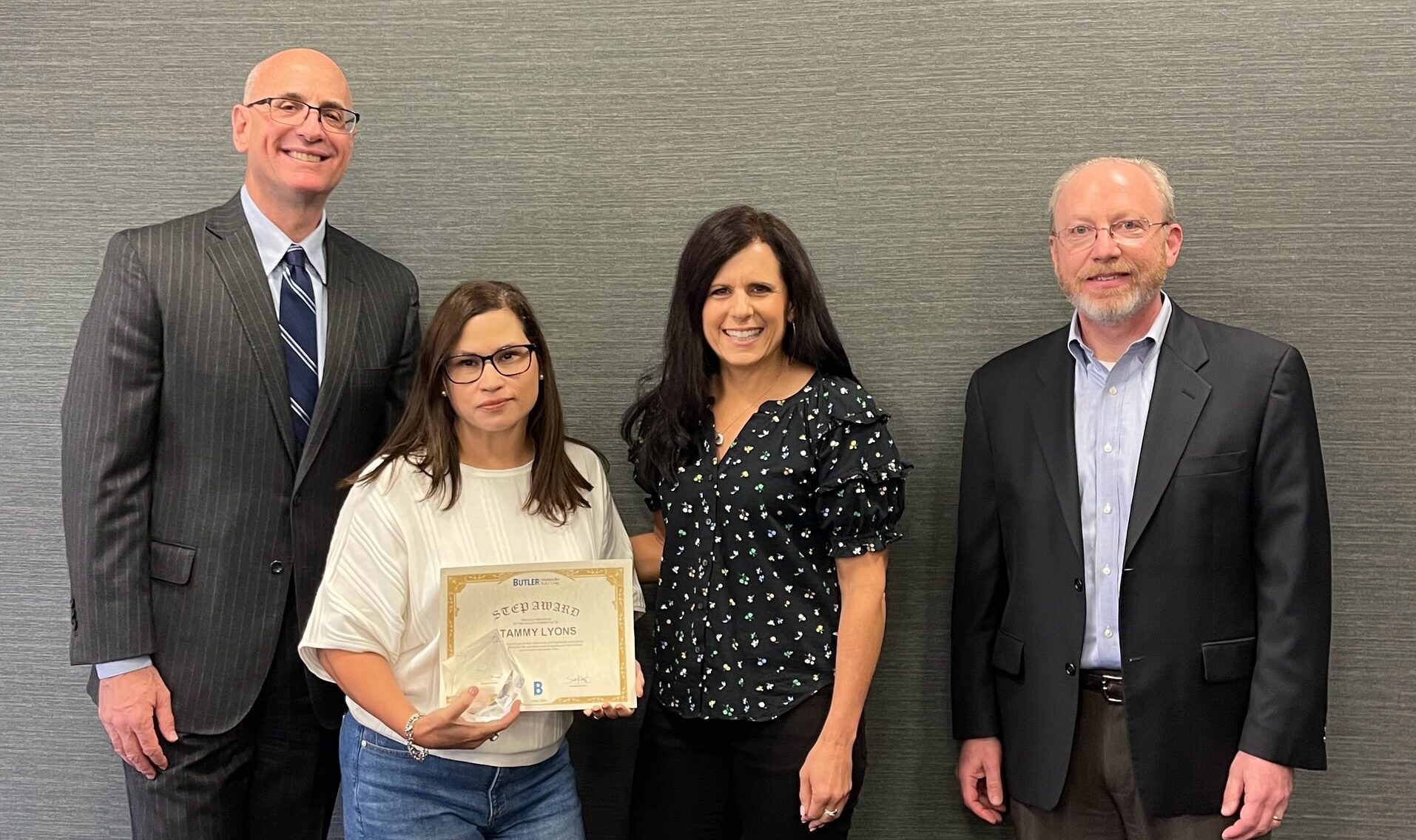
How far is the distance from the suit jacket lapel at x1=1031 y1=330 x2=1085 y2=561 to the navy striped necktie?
1.45 metres

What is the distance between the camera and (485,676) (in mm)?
1803

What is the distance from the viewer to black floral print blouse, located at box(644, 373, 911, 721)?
193 cm

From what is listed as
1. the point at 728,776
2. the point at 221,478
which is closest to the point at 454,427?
the point at 221,478

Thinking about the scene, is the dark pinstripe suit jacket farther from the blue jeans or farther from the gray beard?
the gray beard

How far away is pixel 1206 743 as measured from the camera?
6.50 feet

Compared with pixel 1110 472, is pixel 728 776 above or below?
below

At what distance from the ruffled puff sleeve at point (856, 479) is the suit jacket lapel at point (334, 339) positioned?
95 cm

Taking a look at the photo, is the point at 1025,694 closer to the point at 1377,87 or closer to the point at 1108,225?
the point at 1108,225

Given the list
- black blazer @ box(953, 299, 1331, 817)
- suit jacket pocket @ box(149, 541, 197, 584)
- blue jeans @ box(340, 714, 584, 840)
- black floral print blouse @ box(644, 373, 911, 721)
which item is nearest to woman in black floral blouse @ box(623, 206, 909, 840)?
black floral print blouse @ box(644, 373, 911, 721)

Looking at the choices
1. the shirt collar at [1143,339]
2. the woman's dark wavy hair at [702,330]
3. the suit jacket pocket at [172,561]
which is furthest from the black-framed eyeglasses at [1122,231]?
the suit jacket pocket at [172,561]

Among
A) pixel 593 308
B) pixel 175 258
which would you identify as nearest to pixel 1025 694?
pixel 593 308

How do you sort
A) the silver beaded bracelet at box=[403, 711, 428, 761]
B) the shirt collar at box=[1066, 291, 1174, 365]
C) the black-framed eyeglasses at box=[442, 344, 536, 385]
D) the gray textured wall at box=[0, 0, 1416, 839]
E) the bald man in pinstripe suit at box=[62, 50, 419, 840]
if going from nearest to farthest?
the silver beaded bracelet at box=[403, 711, 428, 761], the black-framed eyeglasses at box=[442, 344, 536, 385], the bald man in pinstripe suit at box=[62, 50, 419, 840], the shirt collar at box=[1066, 291, 1174, 365], the gray textured wall at box=[0, 0, 1416, 839]

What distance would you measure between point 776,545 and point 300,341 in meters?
1.02

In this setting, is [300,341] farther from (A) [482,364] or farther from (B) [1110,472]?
(B) [1110,472]
